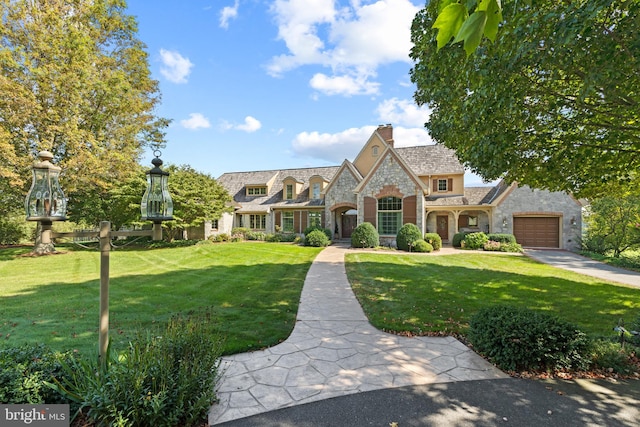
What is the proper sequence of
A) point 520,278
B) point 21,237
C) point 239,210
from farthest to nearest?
point 239,210 < point 21,237 < point 520,278

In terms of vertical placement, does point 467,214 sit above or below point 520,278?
above

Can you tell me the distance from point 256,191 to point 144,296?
20.7m

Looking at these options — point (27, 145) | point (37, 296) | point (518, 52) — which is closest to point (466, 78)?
point (518, 52)

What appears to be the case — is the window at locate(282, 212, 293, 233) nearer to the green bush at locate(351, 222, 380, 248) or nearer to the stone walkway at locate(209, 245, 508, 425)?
the green bush at locate(351, 222, 380, 248)

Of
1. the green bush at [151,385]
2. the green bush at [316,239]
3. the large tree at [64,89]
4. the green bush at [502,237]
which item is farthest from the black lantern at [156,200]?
the green bush at [502,237]

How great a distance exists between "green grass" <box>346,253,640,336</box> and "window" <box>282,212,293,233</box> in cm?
1212

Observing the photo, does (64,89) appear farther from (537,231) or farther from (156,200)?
(537,231)

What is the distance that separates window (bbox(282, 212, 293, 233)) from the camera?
81.7 ft

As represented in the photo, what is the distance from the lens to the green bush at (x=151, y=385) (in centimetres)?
288

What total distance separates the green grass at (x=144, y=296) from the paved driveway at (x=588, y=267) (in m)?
11.6

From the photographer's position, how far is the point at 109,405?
283 centimetres

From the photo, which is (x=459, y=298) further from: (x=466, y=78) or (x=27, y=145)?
(x=27, y=145)

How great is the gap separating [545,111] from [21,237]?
31444 mm

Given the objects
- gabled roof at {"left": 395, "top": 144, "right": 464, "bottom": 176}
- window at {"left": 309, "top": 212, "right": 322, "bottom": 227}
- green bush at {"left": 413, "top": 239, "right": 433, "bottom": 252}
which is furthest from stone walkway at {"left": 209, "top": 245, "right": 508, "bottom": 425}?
gabled roof at {"left": 395, "top": 144, "right": 464, "bottom": 176}
